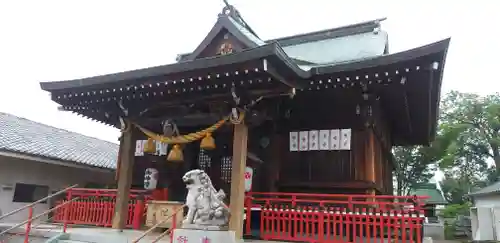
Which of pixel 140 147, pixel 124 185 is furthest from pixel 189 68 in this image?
pixel 140 147

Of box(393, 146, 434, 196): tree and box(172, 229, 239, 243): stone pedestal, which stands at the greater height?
box(393, 146, 434, 196): tree

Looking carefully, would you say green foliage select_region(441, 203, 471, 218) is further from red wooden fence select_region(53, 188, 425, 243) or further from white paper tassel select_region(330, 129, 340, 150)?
white paper tassel select_region(330, 129, 340, 150)

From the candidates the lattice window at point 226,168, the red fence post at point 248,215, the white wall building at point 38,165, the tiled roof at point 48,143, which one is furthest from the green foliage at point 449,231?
the red fence post at point 248,215

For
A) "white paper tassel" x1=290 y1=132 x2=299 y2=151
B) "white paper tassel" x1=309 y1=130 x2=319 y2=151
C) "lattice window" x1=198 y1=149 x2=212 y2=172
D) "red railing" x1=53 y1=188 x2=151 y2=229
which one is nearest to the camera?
"white paper tassel" x1=309 y1=130 x2=319 y2=151

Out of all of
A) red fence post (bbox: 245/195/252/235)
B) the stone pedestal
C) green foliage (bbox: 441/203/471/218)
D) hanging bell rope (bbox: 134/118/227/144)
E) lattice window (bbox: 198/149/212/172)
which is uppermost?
hanging bell rope (bbox: 134/118/227/144)

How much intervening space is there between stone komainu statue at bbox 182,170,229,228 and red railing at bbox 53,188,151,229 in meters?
2.67

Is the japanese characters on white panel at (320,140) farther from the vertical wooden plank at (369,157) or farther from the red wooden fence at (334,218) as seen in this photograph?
the red wooden fence at (334,218)

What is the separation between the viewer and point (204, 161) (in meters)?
10.1

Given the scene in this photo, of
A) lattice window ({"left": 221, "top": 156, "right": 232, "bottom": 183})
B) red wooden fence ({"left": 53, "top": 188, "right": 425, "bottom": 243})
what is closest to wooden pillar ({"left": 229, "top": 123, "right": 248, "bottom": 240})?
red wooden fence ({"left": 53, "top": 188, "right": 425, "bottom": 243})

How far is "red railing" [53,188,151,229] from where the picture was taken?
30.3 ft

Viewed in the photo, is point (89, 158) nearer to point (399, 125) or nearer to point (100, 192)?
point (100, 192)

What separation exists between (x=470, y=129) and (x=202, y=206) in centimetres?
3265

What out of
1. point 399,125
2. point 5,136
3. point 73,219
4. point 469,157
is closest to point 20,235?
point 73,219

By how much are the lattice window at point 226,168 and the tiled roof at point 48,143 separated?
22.1ft
